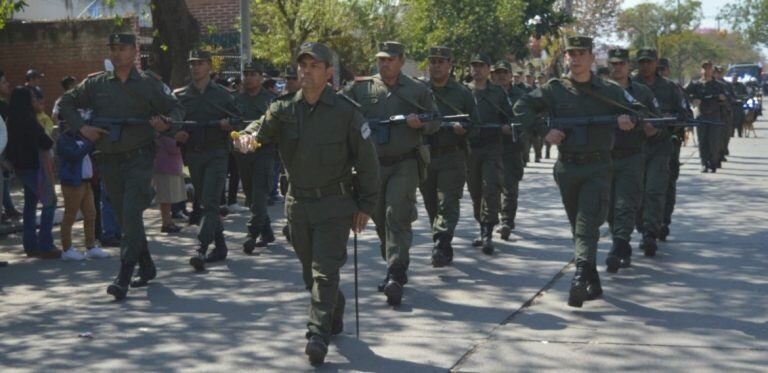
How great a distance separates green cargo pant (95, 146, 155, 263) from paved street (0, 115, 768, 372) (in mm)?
444

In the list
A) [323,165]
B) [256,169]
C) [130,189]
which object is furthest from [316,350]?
[256,169]

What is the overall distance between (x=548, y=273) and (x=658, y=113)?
5.36 feet

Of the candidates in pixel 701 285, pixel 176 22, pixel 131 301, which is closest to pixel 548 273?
pixel 701 285

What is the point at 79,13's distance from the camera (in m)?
32.6

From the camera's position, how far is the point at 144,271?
10109 millimetres

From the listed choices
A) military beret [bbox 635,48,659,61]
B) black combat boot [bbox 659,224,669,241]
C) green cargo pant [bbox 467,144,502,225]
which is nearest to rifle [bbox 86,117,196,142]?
green cargo pant [bbox 467,144,502,225]

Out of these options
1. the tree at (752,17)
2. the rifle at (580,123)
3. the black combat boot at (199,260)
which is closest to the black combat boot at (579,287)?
the rifle at (580,123)

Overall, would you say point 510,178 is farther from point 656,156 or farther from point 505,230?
point 656,156

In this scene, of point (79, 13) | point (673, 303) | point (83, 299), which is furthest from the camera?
point (79, 13)

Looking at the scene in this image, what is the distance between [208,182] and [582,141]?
3843 millimetres

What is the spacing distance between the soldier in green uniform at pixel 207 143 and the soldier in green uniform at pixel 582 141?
333 centimetres

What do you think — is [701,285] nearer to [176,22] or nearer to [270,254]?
[270,254]

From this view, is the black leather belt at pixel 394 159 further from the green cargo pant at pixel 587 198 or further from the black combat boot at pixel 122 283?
the black combat boot at pixel 122 283

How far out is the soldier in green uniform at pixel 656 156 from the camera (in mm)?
11383
